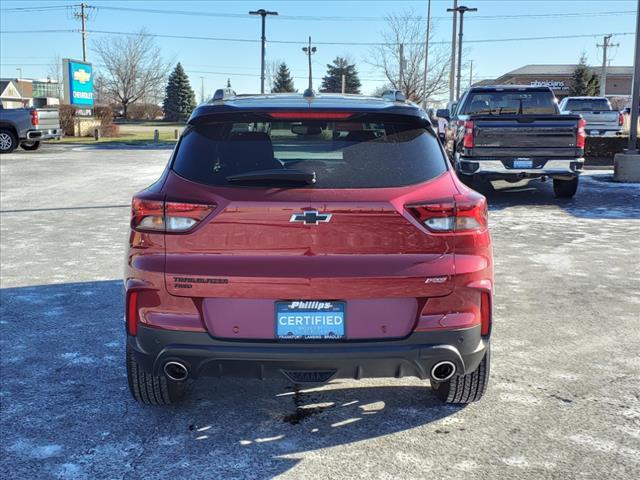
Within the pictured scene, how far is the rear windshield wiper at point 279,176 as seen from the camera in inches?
123

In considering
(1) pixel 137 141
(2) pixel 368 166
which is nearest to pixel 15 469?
(2) pixel 368 166

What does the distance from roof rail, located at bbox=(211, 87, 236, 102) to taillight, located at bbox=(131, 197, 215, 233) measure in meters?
0.94

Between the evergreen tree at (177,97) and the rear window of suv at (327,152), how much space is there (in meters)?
81.8

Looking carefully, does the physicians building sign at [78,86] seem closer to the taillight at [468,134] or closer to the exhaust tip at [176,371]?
the taillight at [468,134]

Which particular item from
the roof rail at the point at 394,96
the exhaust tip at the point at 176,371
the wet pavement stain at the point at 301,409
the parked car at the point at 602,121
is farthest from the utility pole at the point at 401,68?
the exhaust tip at the point at 176,371

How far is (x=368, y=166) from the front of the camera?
10.8ft

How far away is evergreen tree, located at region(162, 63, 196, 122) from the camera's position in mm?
82875

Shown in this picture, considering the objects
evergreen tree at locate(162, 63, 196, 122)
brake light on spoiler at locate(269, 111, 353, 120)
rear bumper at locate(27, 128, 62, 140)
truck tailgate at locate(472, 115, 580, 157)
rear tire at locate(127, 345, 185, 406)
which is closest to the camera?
brake light on spoiler at locate(269, 111, 353, 120)

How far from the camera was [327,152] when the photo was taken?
11.4ft

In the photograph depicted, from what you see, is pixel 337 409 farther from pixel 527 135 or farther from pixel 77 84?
pixel 77 84

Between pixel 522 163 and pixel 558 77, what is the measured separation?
239ft

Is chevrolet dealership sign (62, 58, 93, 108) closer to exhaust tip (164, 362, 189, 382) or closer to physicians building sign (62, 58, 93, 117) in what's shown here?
physicians building sign (62, 58, 93, 117)

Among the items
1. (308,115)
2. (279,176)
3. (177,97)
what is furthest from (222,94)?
(177,97)

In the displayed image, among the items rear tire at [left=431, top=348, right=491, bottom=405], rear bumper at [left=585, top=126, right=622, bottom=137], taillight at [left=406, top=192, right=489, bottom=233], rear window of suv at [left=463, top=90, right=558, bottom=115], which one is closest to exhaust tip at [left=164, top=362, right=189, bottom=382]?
taillight at [left=406, top=192, right=489, bottom=233]
